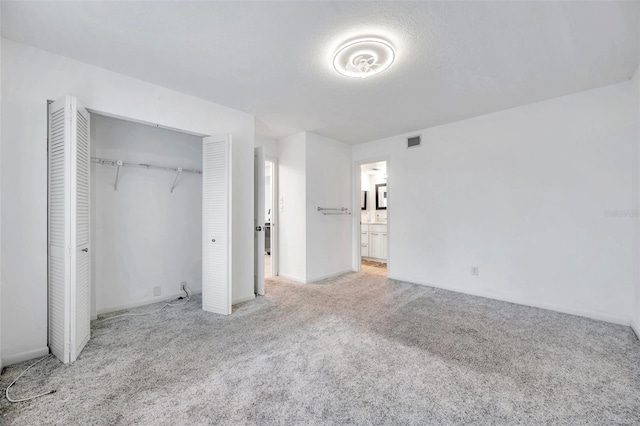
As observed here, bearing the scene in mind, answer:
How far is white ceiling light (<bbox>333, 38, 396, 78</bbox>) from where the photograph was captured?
2.01m

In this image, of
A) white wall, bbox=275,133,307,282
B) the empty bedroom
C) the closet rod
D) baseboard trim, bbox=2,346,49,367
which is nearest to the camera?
the empty bedroom

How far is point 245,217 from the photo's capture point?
135 inches

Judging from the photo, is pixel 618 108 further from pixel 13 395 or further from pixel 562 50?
pixel 13 395

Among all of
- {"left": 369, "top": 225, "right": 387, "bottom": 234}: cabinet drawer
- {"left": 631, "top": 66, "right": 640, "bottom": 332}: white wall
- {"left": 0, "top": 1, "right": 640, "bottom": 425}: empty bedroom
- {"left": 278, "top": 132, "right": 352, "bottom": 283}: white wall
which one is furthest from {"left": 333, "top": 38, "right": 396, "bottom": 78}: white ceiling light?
{"left": 369, "top": 225, "right": 387, "bottom": 234}: cabinet drawer

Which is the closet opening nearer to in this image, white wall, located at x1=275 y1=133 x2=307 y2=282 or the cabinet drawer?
the cabinet drawer

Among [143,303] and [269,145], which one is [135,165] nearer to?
[143,303]

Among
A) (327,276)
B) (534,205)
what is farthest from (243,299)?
(534,205)

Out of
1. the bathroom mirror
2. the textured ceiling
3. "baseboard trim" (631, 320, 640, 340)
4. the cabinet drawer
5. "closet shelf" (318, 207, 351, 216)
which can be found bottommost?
"baseboard trim" (631, 320, 640, 340)

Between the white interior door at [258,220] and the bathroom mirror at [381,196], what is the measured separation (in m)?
3.74

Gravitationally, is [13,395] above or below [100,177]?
below

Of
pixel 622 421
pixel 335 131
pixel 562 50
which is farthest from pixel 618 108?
pixel 335 131

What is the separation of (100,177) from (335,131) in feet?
10.4

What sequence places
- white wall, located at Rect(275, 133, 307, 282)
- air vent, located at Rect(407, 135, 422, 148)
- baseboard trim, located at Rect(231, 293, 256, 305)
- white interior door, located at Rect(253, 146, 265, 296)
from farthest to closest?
white wall, located at Rect(275, 133, 307, 282)
air vent, located at Rect(407, 135, 422, 148)
white interior door, located at Rect(253, 146, 265, 296)
baseboard trim, located at Rect(231, 293, 256, 305)

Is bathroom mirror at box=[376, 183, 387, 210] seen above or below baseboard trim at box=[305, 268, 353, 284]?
Answer: above
